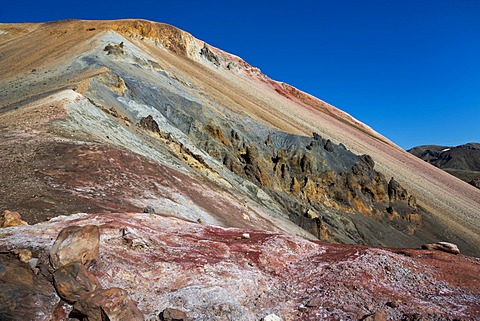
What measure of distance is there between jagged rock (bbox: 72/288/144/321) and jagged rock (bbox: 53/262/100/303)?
0.80ft

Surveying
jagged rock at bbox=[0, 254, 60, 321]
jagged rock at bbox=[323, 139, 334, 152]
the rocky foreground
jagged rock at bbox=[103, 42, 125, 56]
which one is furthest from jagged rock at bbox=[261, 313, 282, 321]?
jagged rock at bbox=[103, 42, 125, 56]

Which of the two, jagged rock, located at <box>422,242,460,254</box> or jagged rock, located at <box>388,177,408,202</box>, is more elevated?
jagged rock, located at <box>388,177,408,202</box>

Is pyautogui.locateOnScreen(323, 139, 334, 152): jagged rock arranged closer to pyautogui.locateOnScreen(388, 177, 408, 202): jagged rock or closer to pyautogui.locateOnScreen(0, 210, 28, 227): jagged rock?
pyautogui.locateOnScreen(388, 177, 408, 202): jagged rock

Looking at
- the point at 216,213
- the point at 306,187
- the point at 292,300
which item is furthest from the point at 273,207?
the point at 292,300

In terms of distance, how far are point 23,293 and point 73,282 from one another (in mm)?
701

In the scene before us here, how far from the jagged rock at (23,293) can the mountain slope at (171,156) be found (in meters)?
3.09

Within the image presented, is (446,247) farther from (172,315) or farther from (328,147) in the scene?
(328,147)

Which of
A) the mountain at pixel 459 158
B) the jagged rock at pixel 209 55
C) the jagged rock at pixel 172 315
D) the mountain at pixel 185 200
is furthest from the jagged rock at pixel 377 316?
the mountain at pixel 459 158

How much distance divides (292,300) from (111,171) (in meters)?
8.60

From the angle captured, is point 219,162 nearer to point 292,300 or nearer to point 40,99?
point 40,99

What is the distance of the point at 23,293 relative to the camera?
552 centimetres

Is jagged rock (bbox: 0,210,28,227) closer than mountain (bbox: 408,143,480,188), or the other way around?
jagged rock (bbox: 0,210,28,227)

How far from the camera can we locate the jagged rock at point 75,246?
624cm

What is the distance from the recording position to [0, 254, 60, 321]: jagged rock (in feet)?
17.1
